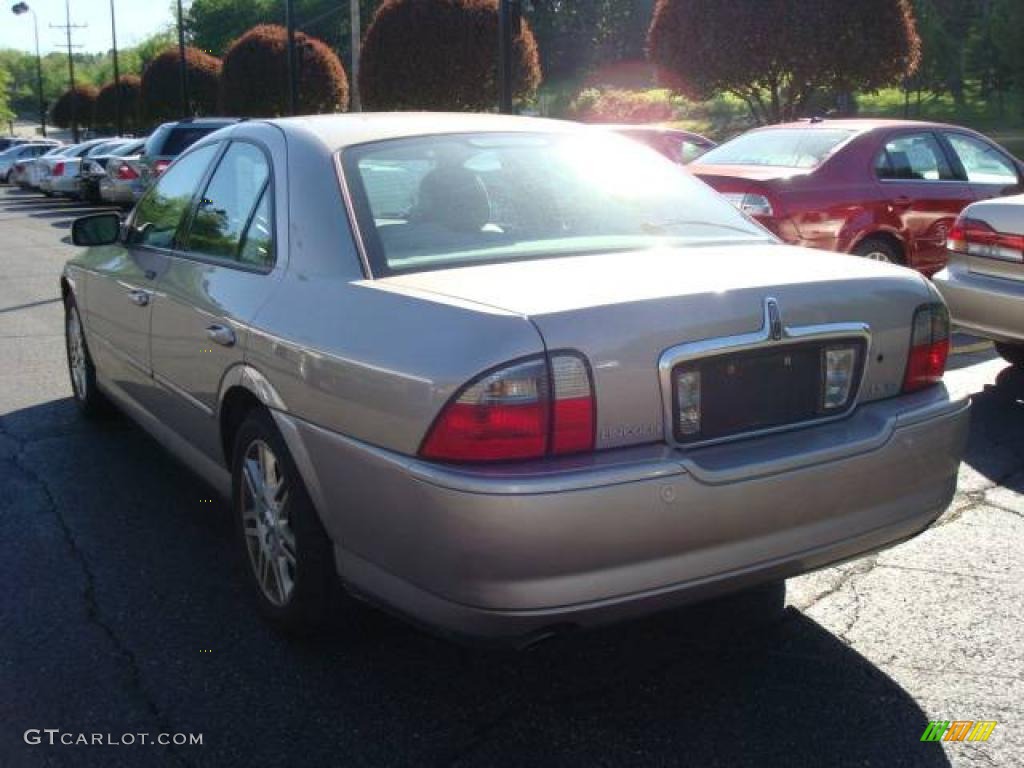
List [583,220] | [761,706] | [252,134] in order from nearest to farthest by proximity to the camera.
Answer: [761,706], [583,220], [252,134]

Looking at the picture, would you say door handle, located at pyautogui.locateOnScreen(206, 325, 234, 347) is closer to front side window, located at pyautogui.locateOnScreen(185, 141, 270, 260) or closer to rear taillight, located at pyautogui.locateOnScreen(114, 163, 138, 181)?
front side window, located at pyautogui.locateOnScreen(185, 141, 270, 260)

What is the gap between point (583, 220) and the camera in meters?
3.55

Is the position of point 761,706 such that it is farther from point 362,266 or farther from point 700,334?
point 362,266

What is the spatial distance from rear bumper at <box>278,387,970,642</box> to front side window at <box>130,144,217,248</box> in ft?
5.77

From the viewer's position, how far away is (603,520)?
2.63 m

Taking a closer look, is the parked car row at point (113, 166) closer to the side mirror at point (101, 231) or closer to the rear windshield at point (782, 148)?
the rear windshield at point (782, 148)

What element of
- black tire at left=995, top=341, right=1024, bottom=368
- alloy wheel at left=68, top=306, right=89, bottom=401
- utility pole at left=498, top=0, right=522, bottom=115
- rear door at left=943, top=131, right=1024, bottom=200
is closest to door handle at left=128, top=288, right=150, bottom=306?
alloy wheel at left=68, top=306, right=89, bottom=401

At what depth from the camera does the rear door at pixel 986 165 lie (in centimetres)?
942

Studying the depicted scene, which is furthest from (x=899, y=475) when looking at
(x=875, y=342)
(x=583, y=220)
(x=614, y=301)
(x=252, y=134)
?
(x=252, y=134)

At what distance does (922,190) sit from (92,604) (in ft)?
24.2

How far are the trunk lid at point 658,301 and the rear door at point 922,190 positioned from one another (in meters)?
5.85

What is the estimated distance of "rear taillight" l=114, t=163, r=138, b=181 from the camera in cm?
2166

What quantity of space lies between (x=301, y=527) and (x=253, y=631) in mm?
577

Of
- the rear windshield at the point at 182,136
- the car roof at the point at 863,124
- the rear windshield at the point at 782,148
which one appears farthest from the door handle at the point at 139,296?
the rear windshield at the point at 182,136
